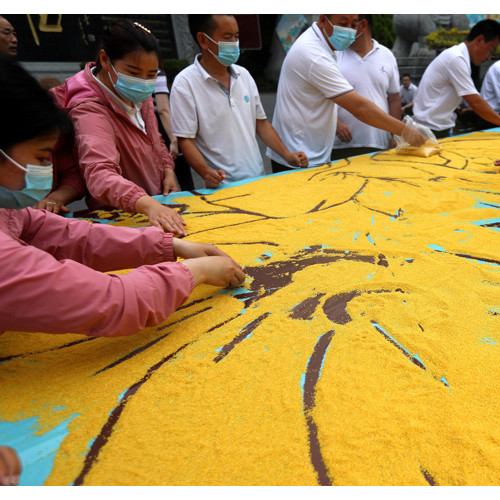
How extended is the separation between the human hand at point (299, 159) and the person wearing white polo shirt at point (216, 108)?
19 cm

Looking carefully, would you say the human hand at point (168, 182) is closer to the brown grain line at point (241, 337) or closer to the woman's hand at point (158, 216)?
the woman's hand at point (158, 216)

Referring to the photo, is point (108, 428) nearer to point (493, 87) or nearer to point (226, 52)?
point (226, 52)

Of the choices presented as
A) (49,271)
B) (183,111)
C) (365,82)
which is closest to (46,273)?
(49,271)

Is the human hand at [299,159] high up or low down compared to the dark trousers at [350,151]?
up

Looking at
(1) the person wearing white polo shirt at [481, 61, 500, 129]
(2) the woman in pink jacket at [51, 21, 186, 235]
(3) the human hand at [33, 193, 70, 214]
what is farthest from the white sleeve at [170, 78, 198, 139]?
(1) the person wearing white polo shirt at [481, 61, 500, 129]

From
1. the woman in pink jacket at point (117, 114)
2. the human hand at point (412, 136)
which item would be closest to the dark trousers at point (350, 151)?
the human hand at point (412, 136)

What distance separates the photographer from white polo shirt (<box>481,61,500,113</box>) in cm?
338

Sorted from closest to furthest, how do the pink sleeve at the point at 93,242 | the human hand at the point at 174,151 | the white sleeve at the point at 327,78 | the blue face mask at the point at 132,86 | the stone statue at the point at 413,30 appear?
1. the pink sleeve at the point at 93,242
2. the blue face mask at the point at 132,86
3. the white sleeve at the point at 327,78
4. the human hand at the point at 174,151
5. the stone statue at the point at 413,30

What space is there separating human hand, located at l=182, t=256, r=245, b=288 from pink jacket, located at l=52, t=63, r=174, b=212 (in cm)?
51

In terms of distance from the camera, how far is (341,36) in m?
2.03

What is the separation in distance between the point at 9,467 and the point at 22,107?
55cm

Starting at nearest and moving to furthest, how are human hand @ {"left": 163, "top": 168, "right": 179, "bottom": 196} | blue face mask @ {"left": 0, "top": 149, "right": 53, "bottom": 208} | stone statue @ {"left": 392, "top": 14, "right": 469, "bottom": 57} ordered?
blue face mask @ {"left": 0, "top": 149, "right": 53, "bottom": 208}
human hand @ {"left": 163, "top": 168, "right": 179, "bottom": 196}
stone statue @ {"left": 392, "top": 14, "right": 469, "bottom": 57}

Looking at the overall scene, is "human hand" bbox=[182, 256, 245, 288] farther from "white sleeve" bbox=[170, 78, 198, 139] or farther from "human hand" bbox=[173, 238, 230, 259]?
"white sleeve" bbox=[170, 78, 198, 139]

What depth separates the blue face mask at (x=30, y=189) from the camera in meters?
0.77
